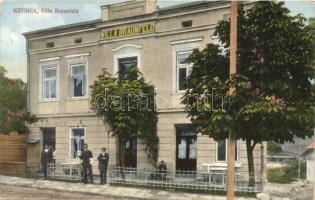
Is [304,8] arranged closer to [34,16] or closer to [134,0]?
[134,0]

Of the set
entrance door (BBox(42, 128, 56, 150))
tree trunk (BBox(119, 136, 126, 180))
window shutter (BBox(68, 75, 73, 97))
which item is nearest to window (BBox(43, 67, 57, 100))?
window shutter (BBox(68, 75, 73, 97))

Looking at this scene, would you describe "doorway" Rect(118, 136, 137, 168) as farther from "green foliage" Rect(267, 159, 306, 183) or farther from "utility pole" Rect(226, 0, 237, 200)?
"green foliage" Rect(267, 159, 306, 183)

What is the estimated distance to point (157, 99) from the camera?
5934 mm

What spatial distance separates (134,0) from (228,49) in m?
1.32

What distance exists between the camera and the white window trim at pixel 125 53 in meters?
6.05

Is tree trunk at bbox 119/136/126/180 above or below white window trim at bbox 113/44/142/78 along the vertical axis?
below

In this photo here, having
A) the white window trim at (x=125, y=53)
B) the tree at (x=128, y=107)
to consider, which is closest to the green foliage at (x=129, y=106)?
the tree at (x=128, y=107)

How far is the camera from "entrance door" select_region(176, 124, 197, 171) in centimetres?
579

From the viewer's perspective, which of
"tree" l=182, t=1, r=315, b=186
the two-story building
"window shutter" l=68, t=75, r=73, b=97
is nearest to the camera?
"tree" l=182, t=1, r=315, b=186

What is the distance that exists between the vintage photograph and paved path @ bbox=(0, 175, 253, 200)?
0.6 inches

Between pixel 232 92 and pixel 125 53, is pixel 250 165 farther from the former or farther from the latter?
pixel 125 53

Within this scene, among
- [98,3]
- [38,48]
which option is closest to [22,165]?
[38,48]

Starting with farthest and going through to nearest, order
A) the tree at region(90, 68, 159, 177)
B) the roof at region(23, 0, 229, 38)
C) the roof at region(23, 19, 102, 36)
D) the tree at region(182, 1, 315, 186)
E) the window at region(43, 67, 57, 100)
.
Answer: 1. the window at region(43, 67, 57, 100)
2. the roof at region(23, 19, 102, 36)
3. the tree at region(90, 68, 159, 177)
4. the roof at region(23, 0, 229, 38)
5. the tree at region(182, 1, 315, 186)

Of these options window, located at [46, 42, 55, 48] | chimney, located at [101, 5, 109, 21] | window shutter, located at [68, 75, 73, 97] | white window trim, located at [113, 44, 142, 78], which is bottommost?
window shutter, located at [68, 75, 73, 97]
